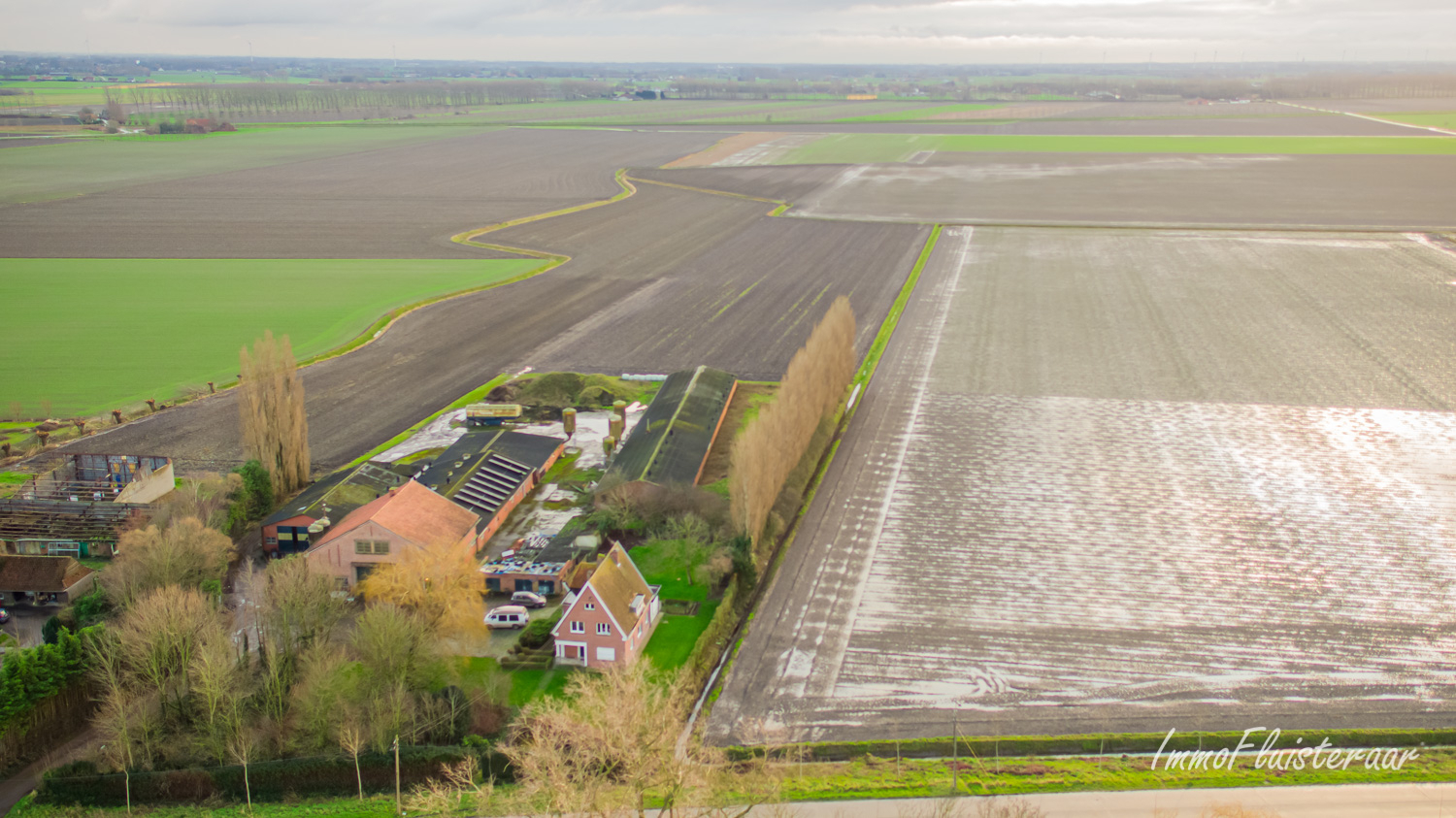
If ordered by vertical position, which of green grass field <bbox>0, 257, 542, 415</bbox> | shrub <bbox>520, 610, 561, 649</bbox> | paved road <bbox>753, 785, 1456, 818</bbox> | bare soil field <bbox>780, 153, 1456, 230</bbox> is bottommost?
paved road <bbox>753, 785, 1456, 818</bbox>

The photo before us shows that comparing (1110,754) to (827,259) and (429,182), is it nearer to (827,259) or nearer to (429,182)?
(827,259)

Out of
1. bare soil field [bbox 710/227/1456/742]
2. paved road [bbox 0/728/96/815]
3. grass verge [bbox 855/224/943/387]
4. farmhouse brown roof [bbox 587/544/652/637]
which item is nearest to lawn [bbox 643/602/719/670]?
farmhouse brown roof [bbox 587/544/652/637]

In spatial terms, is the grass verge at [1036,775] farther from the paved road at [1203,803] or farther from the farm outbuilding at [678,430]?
the farm outbuilding at [678,430]

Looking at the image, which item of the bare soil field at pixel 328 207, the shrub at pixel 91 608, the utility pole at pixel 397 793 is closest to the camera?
the utility pole at pixel 397 793

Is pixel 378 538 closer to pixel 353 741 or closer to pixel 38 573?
pixel 38 573

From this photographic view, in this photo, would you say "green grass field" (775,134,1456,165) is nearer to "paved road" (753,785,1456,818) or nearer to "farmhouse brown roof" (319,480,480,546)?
"farmhouse brown roof" (319,480,480,546)

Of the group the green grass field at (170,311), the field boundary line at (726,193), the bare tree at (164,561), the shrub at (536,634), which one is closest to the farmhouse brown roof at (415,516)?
the bare tree at (164,561)
